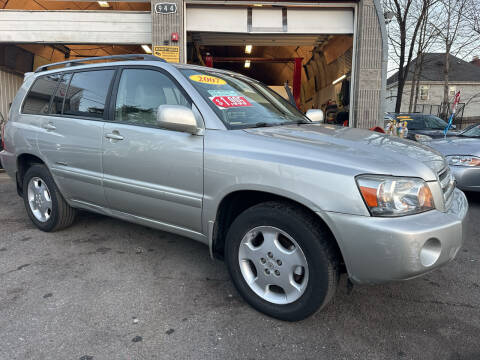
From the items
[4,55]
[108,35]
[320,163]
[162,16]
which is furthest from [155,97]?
[4,55]

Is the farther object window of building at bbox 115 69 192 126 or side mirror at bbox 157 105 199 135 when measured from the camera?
window of building at bbox 115 69 192 126

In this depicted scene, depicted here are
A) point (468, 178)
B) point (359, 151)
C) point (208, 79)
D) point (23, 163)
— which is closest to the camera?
point (359, 151)

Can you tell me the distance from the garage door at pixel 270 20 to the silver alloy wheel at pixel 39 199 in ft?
21.0

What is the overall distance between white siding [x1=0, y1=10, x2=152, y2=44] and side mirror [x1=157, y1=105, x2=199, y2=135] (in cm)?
749

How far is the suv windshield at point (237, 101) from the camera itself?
2.78 metres

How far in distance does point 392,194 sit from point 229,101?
A: 1.43 metres

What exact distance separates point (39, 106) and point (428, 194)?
12.4 feet

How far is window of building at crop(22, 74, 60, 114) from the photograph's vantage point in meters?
3.89

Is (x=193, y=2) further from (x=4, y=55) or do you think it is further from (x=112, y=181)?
(x=112, y=181)

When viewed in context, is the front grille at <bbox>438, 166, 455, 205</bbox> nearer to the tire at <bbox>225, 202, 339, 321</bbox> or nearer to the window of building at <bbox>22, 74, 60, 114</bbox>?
the tire at <bbox>225, 202, 339, 321</bbox>

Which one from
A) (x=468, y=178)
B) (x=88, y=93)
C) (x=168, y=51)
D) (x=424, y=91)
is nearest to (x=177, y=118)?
(x=88, y=93)

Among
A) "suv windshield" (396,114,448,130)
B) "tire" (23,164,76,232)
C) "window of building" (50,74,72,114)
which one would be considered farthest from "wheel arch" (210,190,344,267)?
"suv windshield" (396,114,448,130)

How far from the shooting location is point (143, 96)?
3125 millimetres

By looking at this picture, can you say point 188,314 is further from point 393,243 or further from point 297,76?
point 297,76
